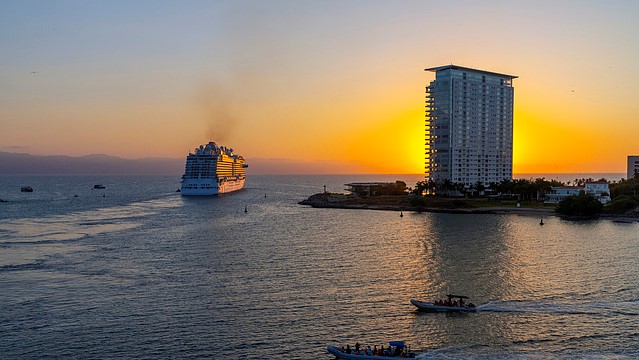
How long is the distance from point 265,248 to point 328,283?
24360 millimetres

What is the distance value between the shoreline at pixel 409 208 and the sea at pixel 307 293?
31477 mm

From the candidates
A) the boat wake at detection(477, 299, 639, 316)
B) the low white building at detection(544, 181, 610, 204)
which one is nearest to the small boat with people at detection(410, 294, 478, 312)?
the boat wake at detection(477, 299, 639, 316)

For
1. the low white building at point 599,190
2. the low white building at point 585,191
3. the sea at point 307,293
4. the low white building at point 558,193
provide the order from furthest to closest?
1. the low white building at point 558,193
2. the low white building at point 585,191
3. the low white building at point 599,190
4. the sea at point 307,293

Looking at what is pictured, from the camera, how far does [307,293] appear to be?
161 ft

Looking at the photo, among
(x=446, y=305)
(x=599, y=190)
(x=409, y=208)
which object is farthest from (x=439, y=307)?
(x=599, y=190)

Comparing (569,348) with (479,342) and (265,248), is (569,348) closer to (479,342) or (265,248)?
(479,342)

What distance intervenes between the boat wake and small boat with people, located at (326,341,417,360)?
12687 mm

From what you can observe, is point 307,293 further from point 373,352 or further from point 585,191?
point 585,191

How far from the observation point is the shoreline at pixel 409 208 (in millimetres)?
122625

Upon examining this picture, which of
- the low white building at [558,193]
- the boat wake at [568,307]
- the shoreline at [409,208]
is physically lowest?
the boat wake at [568,307]

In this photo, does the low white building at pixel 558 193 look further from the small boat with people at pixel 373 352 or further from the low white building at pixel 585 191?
the small boat with people at pixel 373 352

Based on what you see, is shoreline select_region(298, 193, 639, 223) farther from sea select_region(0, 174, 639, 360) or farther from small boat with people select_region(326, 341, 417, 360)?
small boat with people select_region(326, 341, 417, 360)

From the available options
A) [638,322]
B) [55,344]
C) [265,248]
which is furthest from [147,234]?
[638,322]

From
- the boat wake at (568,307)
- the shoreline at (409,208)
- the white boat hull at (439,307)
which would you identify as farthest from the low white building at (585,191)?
the white boat hull at (439,307)
